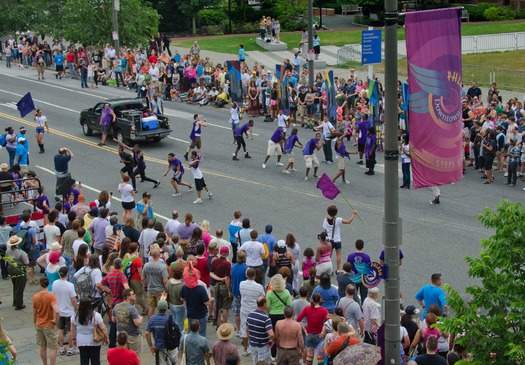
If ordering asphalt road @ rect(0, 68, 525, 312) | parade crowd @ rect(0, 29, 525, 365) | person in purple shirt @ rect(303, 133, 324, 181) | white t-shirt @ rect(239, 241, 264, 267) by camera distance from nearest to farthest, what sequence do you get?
parade crowd @ rect(0, 29, 525, 365) < white t-shirt @ rect(239, 241, 264, 267) < asphalt road @ rect(0, 68, 525, 312) < person in purple shirt @ rect(303, 133, 324, 181)

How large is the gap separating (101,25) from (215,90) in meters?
11.5

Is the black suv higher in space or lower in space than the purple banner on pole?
lower

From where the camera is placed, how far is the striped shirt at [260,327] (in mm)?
13352

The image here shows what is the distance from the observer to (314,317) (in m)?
13.6

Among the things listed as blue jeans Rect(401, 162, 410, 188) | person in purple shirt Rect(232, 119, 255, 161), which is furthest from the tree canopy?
blue jeans Rect(401, 162, 410, 188)

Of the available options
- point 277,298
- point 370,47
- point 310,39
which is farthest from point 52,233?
point 310,39

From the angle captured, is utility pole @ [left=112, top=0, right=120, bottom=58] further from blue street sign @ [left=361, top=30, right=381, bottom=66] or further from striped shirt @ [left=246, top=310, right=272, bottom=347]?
striped shirt @ [left=246, top=310, right=272, bottom=347]

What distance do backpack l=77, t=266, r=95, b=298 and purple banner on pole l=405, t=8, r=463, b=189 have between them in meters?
6.54

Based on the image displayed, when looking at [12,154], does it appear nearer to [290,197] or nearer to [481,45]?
[290,197]

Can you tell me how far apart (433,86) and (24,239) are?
10819 millimetres

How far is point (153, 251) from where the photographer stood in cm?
1560

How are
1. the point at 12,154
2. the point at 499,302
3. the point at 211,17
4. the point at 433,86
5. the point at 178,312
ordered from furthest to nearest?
the point at 211,17, the point at 12,154, the point at 178,312, the point at 433,86, the point at 499,302

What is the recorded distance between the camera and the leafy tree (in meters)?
10.2

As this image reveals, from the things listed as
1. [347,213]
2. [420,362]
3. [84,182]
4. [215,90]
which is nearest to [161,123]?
[84,182]
